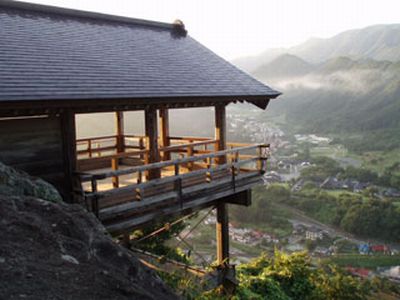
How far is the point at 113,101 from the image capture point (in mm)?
7633

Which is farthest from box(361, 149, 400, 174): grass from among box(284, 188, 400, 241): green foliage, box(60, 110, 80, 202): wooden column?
box(60, 110, 80, 202): wooden column

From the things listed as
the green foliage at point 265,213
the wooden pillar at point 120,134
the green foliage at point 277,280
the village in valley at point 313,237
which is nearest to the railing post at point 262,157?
the green foliage at point 277,280

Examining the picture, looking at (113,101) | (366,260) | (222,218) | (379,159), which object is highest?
(113,101)

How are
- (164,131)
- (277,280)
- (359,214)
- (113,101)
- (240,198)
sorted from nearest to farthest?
(113,101) → (240,198) → (164,131) → (277,280) → (359,214)

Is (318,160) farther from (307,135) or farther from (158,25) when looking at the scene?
(158,25)

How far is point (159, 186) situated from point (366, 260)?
155ft

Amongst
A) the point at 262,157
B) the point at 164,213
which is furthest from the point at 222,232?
the point at 164,213

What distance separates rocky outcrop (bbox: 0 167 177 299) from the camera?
363cm

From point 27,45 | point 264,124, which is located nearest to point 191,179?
point 27,45

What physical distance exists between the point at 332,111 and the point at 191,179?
143126 mm

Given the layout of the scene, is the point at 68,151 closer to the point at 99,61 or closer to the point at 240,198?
the point at 99,61

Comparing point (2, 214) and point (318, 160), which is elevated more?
point (2, 214)

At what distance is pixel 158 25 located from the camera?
1337 centimetres

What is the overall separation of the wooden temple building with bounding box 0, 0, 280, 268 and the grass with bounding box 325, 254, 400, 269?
42507mm
